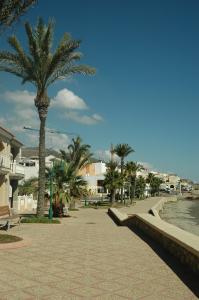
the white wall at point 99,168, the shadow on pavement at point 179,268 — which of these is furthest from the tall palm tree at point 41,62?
the white wall at point 99,168

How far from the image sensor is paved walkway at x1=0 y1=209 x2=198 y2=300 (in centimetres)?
743

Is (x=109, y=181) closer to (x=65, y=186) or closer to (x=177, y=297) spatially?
(x=65, y=186)

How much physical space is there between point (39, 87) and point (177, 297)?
19.0m

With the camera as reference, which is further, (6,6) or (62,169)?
(62,169)

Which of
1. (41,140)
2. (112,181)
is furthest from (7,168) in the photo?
(112,181)

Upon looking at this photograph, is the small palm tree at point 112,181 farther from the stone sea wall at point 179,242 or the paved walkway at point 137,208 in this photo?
the stone sea wall at point 179,242

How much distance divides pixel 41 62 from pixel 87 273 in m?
16.8

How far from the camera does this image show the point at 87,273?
9.14 m

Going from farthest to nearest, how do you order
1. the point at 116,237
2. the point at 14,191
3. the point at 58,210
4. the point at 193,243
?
1. the point at 14,191
2. the point at 58,210
3. the point at 116,237
4. the point at 193,243

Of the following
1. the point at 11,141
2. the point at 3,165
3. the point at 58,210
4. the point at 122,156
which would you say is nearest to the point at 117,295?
the point at 58,210

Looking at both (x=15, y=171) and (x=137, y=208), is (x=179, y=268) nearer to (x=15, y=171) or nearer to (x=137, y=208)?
(x=15, y=171)

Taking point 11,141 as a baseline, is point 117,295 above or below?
below

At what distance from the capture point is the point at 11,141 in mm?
33750

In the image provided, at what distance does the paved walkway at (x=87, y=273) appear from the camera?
7.43m
